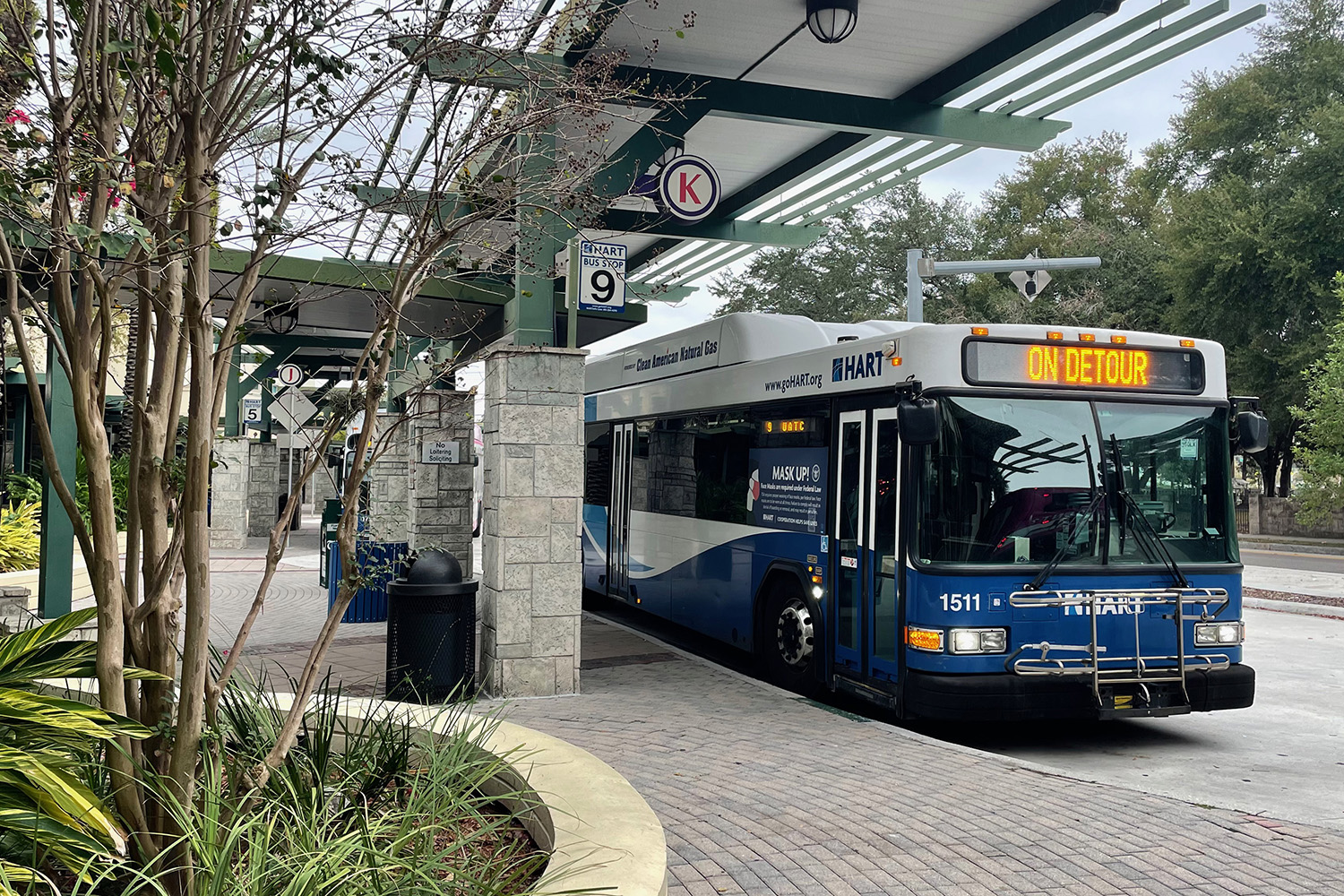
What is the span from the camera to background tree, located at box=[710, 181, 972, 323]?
171 ft

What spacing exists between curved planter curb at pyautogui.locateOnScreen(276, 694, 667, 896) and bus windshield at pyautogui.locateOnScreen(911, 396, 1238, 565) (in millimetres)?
3730

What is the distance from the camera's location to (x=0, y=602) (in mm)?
8336

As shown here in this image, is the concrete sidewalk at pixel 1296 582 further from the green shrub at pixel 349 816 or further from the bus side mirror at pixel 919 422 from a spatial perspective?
the green shrub at pixel 349 816

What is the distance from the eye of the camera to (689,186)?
1148cm

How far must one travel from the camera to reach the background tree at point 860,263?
52.2 m

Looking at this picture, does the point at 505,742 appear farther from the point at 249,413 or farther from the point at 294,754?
the point at 249,413

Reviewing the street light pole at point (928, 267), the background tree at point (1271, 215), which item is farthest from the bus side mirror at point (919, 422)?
→ the background tree at point (1271, 215)

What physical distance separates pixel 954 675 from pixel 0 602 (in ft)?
22.7

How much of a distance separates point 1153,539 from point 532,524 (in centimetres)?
458

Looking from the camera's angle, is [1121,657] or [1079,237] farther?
[1079,237]

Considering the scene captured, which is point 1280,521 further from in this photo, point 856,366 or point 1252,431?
point 856,366

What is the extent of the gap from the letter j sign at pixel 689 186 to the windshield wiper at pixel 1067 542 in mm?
5255

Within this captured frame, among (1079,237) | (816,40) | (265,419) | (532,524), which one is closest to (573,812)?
(532,524)

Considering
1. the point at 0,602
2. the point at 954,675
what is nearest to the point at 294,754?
the point at 954,675
